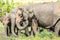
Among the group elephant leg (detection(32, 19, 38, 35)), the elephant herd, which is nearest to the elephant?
the elephant herd

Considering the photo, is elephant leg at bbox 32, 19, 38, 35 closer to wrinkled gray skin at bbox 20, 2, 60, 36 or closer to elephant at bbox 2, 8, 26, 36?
wrinkled gray skin at bbox 20, 2, 60, 36

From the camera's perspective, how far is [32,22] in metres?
13.8

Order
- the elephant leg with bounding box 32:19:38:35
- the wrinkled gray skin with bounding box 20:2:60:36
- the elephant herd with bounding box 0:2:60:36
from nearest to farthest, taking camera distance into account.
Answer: the wrinkled gray skin with bounding box 20:2:60:36 → the elephant herd with bounding box 0:2:60:36 → the elephant leg with bounding box 32:19:38:35

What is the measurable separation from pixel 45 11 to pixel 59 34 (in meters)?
0.97

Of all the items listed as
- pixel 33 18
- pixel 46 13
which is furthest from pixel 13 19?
pixel 46 13

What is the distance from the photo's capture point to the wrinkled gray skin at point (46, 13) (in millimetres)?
13357

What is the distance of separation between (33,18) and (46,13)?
0.52 metres

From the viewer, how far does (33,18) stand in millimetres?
13742

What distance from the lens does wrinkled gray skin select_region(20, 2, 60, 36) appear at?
13357 millimetres

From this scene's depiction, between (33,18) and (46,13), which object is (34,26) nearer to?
(33,18)

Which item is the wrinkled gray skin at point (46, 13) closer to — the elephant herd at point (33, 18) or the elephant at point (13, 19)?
the elephant herd at point (33, 18)

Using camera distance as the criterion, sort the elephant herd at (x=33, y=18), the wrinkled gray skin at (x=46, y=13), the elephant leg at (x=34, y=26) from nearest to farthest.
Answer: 1. the wrinkled gray skin at (x=46, y=13)
2. the elephant herd at (x=33, y=18)
3. the elephant leg at (x=34, y=26)

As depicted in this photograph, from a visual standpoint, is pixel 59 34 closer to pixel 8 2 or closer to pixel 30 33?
pixel 30 33

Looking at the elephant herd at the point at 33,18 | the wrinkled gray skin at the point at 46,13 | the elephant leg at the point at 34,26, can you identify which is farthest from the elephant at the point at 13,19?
the elephant leg at the point at 34,26
